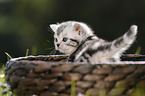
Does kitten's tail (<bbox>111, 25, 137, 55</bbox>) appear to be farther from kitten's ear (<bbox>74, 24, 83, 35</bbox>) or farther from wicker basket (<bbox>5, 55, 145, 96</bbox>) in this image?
kitten's ear (<bbox>74, 24, 83, 35</bbox>)

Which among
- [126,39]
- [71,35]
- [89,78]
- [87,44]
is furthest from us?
[71,35]

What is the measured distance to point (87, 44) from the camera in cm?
94

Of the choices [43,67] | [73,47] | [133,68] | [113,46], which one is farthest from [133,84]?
[73,47]

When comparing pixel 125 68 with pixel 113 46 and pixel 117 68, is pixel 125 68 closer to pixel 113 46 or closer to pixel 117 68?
pixel 117 68

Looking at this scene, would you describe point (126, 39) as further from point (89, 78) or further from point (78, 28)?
point (78, 28)

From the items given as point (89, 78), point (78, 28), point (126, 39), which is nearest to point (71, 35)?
point (78, 28)

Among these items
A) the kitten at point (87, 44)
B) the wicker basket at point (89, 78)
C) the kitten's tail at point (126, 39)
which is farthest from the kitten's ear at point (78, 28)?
the wicker basket at point (89, 78)

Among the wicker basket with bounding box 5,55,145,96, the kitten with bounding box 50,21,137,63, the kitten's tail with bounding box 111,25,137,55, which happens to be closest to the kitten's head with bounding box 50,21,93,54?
the kitten with bounding box 50,21,137,63

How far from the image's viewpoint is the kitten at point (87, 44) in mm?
768

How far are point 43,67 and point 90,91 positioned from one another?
0.17 metres

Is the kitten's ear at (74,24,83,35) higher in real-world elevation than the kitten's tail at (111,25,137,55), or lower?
higher

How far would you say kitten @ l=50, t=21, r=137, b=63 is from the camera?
77 centimetres

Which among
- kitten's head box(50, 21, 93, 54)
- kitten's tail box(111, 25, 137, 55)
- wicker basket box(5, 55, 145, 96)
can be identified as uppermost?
kitten's head box(50, 21, 93, 54)

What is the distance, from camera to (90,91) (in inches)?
24.2
